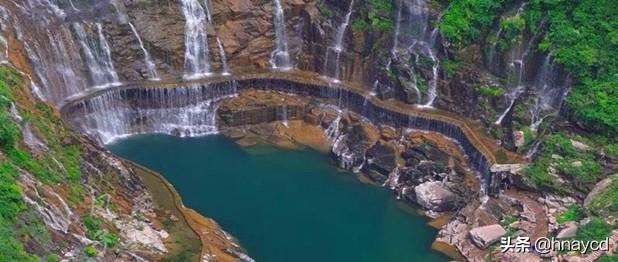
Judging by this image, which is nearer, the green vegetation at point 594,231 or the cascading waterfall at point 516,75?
the green vegetation at point 594,231

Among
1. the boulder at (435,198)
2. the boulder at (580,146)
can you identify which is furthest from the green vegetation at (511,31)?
the boulder at (435,198)

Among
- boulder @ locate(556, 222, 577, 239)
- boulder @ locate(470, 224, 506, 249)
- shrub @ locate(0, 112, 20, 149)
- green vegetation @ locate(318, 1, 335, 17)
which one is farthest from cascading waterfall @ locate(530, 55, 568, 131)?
shrub @ locate(0, 112, 20, 149)

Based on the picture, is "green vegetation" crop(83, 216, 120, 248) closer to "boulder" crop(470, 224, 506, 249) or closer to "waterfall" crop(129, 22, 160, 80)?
"boulder" crop(470, 224, 506, 249)

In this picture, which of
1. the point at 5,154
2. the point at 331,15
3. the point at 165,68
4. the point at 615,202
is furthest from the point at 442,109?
the point at 5,154

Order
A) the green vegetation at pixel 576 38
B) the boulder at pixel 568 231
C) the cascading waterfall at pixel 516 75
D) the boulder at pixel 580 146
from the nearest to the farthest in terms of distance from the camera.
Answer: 1. the boulder at pixel 568 231
2. the boulder at pixel 580 146
3. the green vegetation at pixel 576 38
4. the cascading waterfall at pixel 516 75

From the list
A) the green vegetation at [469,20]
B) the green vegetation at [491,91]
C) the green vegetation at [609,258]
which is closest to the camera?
the green vegetation at [609,258]

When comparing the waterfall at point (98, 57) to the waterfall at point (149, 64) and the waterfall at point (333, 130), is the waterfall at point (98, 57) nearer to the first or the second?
the waterfall at point (149, 64)

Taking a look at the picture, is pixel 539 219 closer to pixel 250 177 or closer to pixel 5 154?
pixel 250 177
